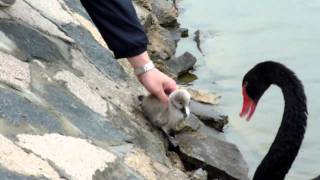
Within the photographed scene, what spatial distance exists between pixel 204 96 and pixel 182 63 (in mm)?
1012

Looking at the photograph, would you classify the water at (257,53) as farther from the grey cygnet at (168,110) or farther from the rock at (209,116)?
the grey cygnet at (168,110)

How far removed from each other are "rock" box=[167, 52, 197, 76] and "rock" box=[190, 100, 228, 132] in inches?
46.2

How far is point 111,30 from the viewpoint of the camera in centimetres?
437

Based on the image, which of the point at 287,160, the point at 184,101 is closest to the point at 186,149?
the point at 184,101

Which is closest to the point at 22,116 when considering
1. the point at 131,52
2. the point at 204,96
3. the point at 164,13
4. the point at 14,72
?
the point at 14,72

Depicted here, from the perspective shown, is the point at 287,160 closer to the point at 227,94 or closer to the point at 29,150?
the point at 29,150

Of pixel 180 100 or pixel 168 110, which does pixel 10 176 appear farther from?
pixel 168 110

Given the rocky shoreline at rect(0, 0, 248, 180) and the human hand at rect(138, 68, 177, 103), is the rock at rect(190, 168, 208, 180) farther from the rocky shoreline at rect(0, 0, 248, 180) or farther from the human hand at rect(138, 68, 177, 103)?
the human hand at rect(138, 68, 177, 103)

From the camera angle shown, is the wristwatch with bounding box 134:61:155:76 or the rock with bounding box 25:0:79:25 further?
the rock with bounding box 25:0:79:25

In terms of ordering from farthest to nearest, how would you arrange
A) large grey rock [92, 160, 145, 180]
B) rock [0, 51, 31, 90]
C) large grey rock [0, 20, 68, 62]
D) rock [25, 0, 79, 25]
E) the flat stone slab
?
rock [25, 0, 79, 25]
large grey rock [0, 20, 68, 62]
rock [0, 51, 31, 90]
large grey rock [92, 160, 145, 180]
the flat stone slab

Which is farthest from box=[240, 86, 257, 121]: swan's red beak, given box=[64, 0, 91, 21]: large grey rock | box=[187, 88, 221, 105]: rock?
box=[187, 88, 221, 105]: rock

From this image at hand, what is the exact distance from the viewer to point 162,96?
16.1 ft

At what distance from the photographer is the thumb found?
190 inches

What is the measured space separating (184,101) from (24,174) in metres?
1.91
